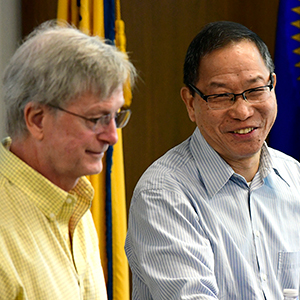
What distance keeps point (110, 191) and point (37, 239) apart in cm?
144

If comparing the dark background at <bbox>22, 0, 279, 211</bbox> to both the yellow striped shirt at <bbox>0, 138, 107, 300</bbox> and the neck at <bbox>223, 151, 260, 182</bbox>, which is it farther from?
the yellow striped shirt at <bbox>0, 138, 107, 300</bbox>

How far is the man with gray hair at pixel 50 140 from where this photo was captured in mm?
1003

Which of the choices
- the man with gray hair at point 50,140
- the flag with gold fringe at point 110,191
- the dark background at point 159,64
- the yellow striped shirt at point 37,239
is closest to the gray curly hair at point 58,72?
the man with gray hair at point 50,140

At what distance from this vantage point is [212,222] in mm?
1497

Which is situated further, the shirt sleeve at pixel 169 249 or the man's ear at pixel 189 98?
the man's ear at pixel 189 98

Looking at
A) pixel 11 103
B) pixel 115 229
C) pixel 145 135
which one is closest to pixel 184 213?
pixel 11 103

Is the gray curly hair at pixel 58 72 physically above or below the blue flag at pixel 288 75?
above

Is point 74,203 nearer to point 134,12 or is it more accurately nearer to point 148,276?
point 148,276

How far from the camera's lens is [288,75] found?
106 inches

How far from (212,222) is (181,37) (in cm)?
173

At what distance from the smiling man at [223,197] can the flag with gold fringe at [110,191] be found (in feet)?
2.83

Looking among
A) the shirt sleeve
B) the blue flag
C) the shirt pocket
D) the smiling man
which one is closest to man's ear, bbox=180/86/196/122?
the smiling man

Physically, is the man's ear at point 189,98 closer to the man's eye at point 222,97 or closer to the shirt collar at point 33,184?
the man's eye at point 222,97

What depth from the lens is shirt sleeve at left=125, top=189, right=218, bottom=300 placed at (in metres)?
1.33
